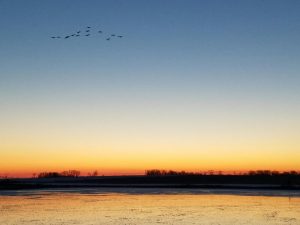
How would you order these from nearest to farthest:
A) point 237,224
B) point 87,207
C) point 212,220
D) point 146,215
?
point 237,224
point 212,220
point 146,215
point 87,207

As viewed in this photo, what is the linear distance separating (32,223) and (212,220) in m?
11.1

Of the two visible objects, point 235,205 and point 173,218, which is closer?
point 173,218

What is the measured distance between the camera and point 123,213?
37.0 meters

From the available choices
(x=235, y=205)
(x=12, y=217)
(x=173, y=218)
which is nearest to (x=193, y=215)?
(x=173, y=218)

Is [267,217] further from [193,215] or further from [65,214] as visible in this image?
[65,214]

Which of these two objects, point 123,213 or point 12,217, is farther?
point 123,213

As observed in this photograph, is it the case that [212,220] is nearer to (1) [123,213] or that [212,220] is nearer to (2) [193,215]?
(2) [193,215]

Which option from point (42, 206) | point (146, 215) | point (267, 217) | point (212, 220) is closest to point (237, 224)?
point (212, 220)

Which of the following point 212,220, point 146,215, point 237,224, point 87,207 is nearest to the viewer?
point 237,224

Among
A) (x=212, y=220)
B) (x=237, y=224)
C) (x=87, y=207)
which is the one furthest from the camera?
(x=87, y=207)

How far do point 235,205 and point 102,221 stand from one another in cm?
1487

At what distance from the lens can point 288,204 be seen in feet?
145

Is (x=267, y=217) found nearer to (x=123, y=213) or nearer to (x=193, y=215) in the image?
(x=193, y=215)

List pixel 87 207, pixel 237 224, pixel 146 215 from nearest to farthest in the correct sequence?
pixel 237 224
pixel 146 215
pixel 87 207
